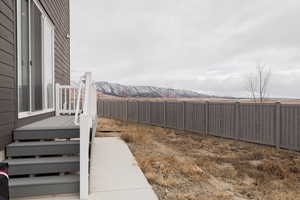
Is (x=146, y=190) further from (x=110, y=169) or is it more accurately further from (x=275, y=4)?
(x=275, y=4)

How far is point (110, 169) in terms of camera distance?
3.43 meters

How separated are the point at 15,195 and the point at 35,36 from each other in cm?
305

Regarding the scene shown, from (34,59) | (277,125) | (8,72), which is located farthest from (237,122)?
(8,72)

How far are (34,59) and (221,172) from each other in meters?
4.22

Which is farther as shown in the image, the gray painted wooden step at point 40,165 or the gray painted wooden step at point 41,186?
the gray painted wooden step at point 40,165

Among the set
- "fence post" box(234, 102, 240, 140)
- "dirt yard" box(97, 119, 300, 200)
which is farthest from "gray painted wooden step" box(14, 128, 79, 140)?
"fence post" box(234, 102, 240, 140)

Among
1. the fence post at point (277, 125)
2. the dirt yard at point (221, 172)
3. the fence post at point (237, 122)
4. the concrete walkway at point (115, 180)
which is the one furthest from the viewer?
the fence post at point (237, 122)

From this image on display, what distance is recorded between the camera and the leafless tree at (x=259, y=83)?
13578 mm

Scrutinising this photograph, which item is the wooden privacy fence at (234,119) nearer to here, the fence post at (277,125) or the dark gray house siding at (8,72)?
the fence post at (277,125)

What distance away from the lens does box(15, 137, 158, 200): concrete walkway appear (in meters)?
2.46

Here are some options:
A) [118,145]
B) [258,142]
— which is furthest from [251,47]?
[118,145]

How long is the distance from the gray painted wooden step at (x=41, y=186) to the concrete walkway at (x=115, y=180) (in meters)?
Answer: 0.06

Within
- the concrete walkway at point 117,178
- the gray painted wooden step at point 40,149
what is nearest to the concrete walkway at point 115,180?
the concrete walkway at point 117,178

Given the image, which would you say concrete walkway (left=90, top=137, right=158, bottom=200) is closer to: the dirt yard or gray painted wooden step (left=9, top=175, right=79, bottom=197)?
the dirt yard
